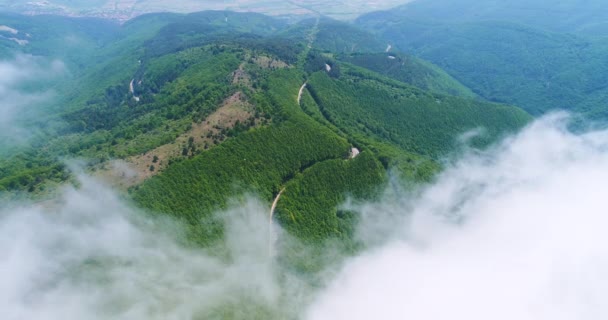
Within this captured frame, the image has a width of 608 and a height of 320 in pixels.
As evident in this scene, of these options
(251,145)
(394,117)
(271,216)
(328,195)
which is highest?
(251,145)

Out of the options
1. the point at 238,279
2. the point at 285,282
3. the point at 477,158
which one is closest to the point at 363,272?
the point at 285,282

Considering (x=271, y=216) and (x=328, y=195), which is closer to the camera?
(x=271, y=216)

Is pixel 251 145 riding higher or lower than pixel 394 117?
higher

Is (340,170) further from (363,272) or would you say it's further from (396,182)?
(363,272)

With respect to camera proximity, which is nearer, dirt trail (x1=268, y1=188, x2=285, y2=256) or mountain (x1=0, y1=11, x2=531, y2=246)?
mountain (x1=0, y1=11, x2=531, y2=246)

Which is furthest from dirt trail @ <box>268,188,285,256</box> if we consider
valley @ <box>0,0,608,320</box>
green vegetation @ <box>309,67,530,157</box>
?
green vegetation @ <box>309,67,530,157</box>

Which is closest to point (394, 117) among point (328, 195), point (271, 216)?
point (328, 195)

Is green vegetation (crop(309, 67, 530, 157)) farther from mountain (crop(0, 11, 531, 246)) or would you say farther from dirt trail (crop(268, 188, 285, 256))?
dirt trail (crop(268, 188, 285, 256))

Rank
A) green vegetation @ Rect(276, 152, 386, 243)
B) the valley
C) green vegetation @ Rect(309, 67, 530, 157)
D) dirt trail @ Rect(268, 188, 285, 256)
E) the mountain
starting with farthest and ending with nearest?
1. green vegetation @ Rect(309, 67, 530, 157)
2. green vegetation @ Rect(276, 152, 386, 243)
3. dirt trail @ Rect(268, 188, 285, 256)
4. the mountain
5. the valley

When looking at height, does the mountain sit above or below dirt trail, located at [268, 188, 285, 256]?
above

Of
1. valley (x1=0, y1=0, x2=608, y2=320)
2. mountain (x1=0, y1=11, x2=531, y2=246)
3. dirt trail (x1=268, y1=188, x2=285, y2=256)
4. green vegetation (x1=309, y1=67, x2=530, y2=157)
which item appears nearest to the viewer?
valley (x1=0, y1=0, x2=608, y2=320)

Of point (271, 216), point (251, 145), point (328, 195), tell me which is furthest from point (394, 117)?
point (271, 216)

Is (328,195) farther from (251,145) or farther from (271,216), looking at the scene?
(251,145)
